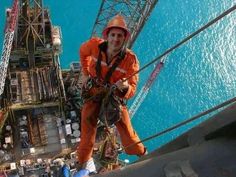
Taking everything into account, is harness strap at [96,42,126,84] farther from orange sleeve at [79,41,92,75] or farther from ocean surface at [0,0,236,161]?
ocean surface at [0,0,236,161]

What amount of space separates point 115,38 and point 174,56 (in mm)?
22809

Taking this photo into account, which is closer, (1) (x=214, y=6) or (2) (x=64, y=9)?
(2) (x=64, y=9)

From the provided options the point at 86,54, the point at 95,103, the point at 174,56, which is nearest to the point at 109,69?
the point at 86,54

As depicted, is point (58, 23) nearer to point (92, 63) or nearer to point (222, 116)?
point (92, 63)

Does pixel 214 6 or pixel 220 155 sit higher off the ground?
pixel 214 6

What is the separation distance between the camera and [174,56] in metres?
29.5

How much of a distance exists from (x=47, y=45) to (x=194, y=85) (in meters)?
12.1

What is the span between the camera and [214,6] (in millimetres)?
32562

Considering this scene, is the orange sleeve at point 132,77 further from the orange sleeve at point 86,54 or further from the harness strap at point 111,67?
the orange sleeve at point 86,54

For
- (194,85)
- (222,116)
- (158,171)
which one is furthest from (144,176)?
(194,85)

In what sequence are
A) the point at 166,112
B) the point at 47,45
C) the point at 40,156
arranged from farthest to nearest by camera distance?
the point at 166,112 → the point at 47,45 → the point at 40,156

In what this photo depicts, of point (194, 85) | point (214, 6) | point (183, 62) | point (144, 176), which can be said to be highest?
point (214, 6)

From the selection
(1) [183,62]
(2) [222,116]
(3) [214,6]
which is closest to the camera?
(2) [222,116]

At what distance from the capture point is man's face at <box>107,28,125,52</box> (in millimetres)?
7074
